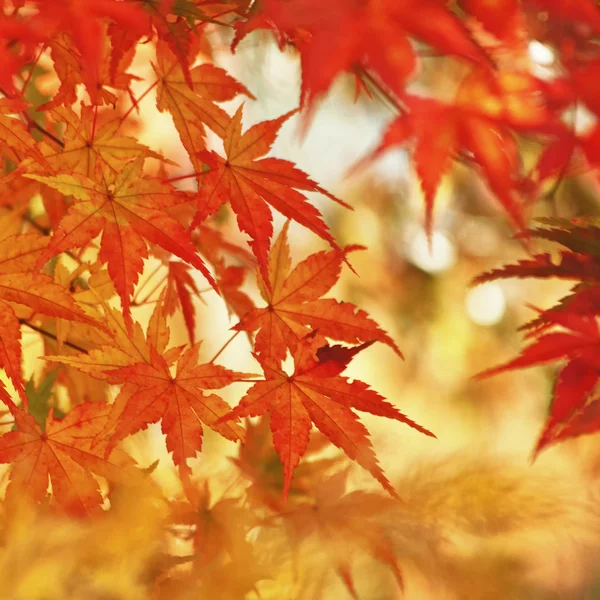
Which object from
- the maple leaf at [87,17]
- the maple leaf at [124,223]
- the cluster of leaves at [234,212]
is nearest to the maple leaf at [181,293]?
the cluster of leaves at [234,212]

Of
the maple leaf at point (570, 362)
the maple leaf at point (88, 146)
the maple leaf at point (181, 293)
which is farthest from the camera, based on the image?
the maple leaf at point (181, 293)

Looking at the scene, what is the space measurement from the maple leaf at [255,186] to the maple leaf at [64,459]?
234mm

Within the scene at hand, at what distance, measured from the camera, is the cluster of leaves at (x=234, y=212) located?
0.48 metres

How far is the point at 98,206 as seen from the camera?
602 millimetres

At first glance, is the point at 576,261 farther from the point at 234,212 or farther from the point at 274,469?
the point at 274,469

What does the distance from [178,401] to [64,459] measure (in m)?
0.13

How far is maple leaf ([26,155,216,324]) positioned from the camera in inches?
22.8

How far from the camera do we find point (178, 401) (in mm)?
649

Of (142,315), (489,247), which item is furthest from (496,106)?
(489,247)

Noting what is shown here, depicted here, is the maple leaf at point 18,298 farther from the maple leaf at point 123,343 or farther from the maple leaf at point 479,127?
the maple leaf at point 479,127

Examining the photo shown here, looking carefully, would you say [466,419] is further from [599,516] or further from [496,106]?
[496,106]

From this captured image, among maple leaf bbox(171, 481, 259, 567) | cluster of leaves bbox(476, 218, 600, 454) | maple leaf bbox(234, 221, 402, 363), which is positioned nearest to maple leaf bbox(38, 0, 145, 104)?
maple leaf bbox(234, 221, 402, 363)

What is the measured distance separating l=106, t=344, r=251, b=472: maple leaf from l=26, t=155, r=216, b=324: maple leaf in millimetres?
69

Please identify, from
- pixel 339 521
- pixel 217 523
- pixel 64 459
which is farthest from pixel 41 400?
pixel 339 521
